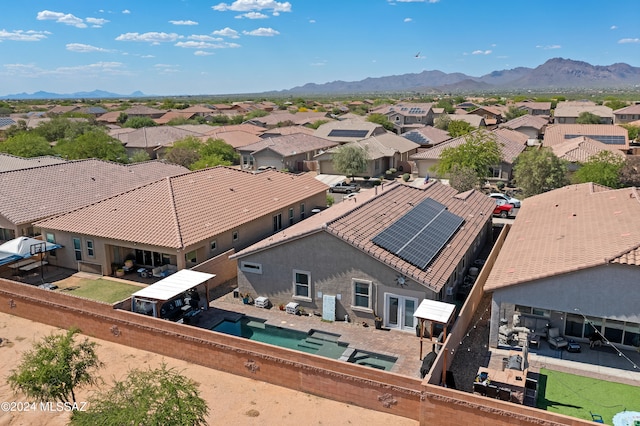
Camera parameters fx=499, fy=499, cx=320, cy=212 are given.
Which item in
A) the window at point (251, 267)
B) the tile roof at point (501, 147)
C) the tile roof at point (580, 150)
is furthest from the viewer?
the tile roof at point (501, 147)

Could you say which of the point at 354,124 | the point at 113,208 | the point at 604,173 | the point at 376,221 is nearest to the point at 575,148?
the point at 604,173

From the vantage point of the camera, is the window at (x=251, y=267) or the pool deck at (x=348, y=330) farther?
the window at (x=251, y=267)

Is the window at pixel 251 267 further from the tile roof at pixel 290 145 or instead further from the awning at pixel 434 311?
the tile roof at pixel 290 145

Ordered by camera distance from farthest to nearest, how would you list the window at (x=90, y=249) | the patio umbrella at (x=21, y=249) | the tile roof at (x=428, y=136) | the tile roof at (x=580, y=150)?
1. the tile roof at (x=428, y=136)
2. the tile roof at (x=580, y=150)
3. the window at (x=90, y=249)
4. the patio umbrella at (x=21, y=249)

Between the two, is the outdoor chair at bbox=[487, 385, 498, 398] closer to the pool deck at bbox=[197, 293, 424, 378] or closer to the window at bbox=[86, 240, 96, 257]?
the pool deck at bbox=[197, 293, 424, 378]

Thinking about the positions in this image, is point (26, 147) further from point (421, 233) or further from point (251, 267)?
point (421, 233)

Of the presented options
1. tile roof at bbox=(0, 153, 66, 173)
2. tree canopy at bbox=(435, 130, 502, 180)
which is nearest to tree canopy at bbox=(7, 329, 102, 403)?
tile roof at bbox=(0, 153, 66, 173)

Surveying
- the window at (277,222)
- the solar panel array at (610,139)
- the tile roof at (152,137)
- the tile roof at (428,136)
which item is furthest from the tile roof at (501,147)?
the tile roof at (152,137)
